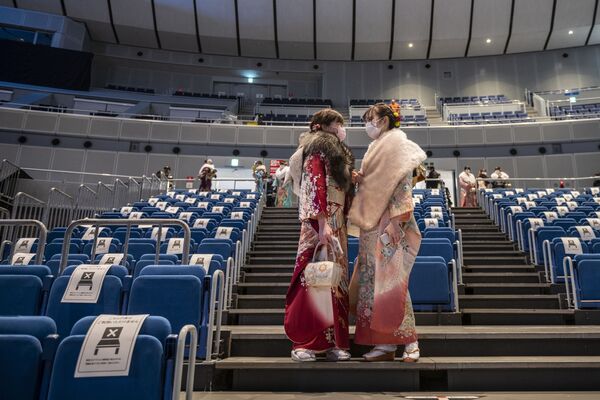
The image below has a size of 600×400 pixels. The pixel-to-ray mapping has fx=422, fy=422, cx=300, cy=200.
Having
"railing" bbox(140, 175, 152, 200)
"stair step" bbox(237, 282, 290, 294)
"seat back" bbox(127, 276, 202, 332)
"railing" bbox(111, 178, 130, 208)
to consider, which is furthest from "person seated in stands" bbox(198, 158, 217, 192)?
"seat back" bbox(127, 276, 202, 332)

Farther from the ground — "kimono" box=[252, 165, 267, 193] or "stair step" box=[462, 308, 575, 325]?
"kimono" box=[252, 165, 267, 193]

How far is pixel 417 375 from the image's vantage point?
251cm

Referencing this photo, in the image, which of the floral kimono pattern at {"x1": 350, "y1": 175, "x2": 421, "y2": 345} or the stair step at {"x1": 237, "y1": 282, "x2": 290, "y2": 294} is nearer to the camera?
the floral kimono pattern at {"x1": 350, "y1": 175, "x2": 421, "y2": 345}

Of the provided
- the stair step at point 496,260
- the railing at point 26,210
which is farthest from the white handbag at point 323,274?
the railing at point 26,210

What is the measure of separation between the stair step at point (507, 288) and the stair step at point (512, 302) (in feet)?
A: 0.90

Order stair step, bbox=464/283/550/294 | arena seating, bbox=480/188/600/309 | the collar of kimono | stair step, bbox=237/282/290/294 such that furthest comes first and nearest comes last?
stair step, bbox=237/282/290/294
stair step, bbox=464/283/550/294
arena seating, bbox=480/188/600/309
the collar of kimono

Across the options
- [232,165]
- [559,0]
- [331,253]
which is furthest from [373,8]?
[331,253]

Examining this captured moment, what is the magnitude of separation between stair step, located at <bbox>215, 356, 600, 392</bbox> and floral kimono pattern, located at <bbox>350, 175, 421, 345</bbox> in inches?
7.1

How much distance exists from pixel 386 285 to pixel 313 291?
1.50 feet

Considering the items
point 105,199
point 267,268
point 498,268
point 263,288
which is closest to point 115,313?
point 263,288

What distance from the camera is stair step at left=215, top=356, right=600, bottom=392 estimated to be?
8.16ft

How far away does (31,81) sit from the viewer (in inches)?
696

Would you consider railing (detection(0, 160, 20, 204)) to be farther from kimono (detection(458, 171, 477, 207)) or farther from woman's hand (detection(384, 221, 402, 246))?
kimono (detection(458, 171, 477, 207))

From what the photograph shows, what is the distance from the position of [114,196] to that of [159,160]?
6930 millimetres
